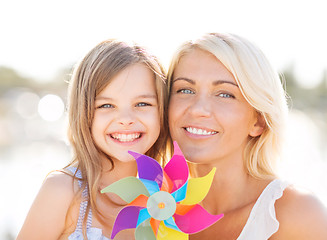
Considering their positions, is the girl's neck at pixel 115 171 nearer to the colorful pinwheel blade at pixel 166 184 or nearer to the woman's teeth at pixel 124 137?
the woman's teeth at pixel 124 137

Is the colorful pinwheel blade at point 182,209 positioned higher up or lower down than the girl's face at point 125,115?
lower down

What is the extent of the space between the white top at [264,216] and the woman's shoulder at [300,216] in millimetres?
66

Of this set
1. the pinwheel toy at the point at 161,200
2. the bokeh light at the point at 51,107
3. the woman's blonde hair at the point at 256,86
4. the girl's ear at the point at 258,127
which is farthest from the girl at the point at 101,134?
the bokeh light at the point at 51,107

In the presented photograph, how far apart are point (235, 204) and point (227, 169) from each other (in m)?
0.27

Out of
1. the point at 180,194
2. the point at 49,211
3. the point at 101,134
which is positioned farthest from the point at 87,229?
the point at 180,194

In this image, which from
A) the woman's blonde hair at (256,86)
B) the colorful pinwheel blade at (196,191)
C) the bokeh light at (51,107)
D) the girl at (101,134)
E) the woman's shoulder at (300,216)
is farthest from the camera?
the bokeh light at (51,107)

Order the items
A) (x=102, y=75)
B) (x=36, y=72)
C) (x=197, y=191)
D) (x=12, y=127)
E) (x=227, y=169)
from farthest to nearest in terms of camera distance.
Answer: (x=36, y=72)
(x=12, y=127)
(x=227, y=169)
(x=102, y=75)
(x=197, y=191)

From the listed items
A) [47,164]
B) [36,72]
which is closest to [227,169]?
[47,164]

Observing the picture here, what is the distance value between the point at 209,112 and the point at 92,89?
32.7 inches

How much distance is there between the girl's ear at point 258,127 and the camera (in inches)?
154

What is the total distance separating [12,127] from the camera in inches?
1196

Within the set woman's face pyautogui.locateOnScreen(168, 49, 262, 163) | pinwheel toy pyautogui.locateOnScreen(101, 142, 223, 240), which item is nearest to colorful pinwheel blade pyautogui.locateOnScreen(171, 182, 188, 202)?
pinwheel toy pyautogui.locateOnScreen(101, 142, 223, 240)

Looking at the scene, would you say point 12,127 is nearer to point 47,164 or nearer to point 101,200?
point 47,164

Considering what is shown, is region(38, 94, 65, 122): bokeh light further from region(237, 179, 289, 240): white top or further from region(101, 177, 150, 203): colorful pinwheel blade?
region(101, 177, 150, 203): colorful pinwheel blade
